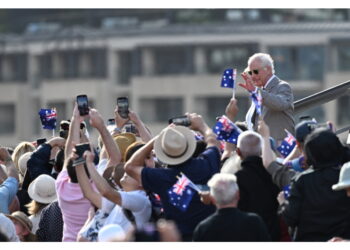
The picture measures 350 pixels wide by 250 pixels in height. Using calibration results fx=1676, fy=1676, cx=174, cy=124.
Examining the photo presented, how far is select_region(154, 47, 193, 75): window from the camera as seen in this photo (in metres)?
111

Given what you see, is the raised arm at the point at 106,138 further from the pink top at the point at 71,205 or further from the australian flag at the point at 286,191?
the australian flag at the point at 286,191

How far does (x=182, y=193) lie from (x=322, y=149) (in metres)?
1.10

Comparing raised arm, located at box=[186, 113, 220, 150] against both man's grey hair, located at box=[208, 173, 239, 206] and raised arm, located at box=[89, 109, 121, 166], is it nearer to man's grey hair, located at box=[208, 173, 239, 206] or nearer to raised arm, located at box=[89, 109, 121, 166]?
raised arm, located at box=[89, 109, 121, 166]

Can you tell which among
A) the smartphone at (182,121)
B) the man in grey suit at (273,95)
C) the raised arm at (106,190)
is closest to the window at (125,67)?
the man in grey suit at (273,95)

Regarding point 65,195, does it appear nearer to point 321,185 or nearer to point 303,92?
point 321,185

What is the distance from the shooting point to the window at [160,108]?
107 m

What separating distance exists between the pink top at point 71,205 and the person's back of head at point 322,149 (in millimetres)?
2037

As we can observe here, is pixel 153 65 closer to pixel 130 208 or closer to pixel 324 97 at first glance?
pixel 324 97

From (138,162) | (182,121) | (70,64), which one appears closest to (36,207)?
(182,121)

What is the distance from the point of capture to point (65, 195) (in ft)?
41.5

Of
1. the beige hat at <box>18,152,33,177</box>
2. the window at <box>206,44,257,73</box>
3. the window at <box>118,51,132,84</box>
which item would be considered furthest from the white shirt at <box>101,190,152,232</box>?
the window at <box>118,51,132,84</box>

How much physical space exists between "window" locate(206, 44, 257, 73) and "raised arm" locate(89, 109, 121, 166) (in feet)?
295

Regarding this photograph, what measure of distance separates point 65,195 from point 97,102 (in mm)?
96894
